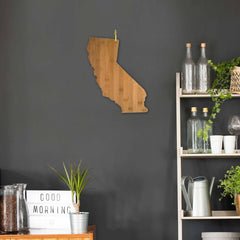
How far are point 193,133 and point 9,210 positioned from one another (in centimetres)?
119

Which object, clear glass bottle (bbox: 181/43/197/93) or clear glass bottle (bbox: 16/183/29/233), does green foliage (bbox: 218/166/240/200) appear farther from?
clear glass bottle (bbox: 16/183/29/233)

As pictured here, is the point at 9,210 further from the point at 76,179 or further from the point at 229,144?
the point at 229,144

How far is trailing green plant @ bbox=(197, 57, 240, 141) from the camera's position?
2857mm

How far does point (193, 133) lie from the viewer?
293cm

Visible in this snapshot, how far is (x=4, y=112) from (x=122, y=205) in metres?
0.99

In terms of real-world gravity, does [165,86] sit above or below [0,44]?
below

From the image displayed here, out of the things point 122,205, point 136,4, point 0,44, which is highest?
point 136,4

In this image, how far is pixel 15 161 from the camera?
122 inches

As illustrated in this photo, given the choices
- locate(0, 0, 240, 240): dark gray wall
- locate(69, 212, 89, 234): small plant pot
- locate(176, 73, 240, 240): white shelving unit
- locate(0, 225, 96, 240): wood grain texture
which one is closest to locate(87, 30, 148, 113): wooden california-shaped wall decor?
locate(0, 0, 240, 240): dark gray wall

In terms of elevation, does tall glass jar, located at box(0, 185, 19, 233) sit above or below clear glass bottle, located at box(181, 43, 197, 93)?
below

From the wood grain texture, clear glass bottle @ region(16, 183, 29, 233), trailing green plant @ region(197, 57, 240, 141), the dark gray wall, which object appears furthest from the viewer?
the dark gray wall

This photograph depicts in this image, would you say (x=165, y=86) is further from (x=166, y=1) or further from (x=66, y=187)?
(x=66, y=187)

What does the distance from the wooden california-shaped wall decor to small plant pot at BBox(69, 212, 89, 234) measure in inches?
30.6

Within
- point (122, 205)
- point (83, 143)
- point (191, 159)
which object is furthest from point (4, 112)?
point (191, 159)
